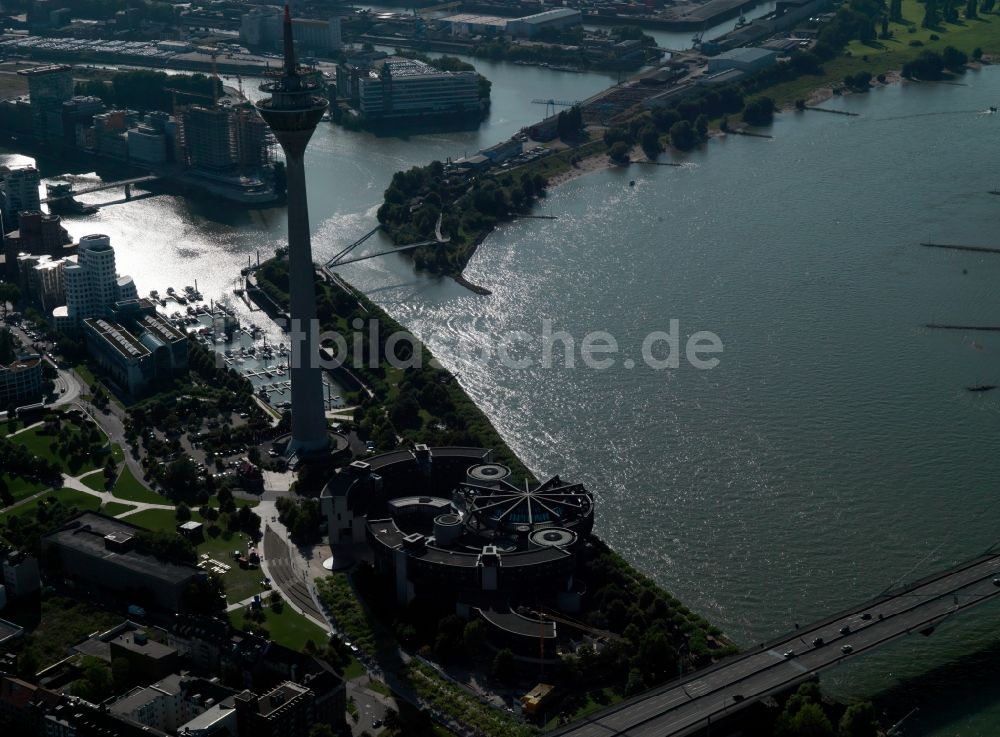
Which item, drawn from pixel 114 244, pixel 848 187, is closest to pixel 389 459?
pixel 114 244

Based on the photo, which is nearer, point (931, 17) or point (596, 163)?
point (596, 163)

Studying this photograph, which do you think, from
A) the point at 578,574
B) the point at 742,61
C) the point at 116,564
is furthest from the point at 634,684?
the point at 742,61

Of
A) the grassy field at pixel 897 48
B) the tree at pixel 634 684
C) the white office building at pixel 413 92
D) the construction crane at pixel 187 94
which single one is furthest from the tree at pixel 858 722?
the grassy field at pixel 897 48

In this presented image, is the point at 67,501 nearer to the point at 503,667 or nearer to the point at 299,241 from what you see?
the point at 299,241

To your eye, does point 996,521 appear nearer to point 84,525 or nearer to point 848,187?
point 84,525

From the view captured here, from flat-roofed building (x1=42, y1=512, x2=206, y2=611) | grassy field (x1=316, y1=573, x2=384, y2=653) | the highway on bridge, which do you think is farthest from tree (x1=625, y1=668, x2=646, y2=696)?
flat-roofed building (x1=42, y1=512, x2=206, y2=611)

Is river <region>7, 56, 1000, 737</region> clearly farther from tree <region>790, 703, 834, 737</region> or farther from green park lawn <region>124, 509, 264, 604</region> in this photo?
green park lawn <region>124, 509, 264, 604</region>
